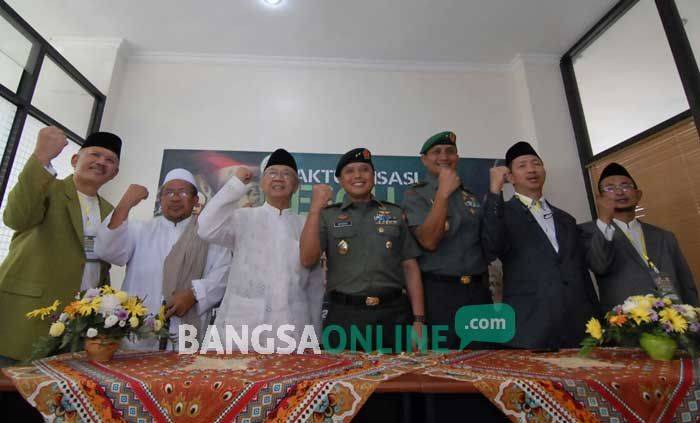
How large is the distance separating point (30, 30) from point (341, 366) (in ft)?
11.5

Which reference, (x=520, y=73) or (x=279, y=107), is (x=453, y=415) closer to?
(x=279, y=107)

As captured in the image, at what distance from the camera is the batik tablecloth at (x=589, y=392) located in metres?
0.98

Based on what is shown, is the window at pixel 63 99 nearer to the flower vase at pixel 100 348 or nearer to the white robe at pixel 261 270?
the white robe at pixel 261 270

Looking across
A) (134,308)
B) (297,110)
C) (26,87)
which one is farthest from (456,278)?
(26,87)

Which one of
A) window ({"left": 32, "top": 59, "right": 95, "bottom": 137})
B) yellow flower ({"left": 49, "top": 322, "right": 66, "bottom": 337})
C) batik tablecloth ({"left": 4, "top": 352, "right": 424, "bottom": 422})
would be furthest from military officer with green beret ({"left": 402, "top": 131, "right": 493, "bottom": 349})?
window ({"left": 32, "top": 59, "right": 95, "bottom": 137})

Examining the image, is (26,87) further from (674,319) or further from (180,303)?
(674,319)

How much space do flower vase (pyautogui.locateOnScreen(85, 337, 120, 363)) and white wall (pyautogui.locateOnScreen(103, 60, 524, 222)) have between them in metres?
2.28

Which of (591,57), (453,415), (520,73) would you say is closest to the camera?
(453,415)

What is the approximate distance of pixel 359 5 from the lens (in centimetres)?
307

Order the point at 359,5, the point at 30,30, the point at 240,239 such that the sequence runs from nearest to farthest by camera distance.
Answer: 1. the point at 240,239
2. the point at 30,30
3. the point at 359,5

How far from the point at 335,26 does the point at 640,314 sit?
3168 mm

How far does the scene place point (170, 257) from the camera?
7.25 feet

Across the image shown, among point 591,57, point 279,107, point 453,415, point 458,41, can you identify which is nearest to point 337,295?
point 453,415

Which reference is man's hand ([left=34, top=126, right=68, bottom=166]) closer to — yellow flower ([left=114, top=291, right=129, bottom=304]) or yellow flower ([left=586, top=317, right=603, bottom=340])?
yellow flower ([left=114, top=291, right=129, bottom=304])
